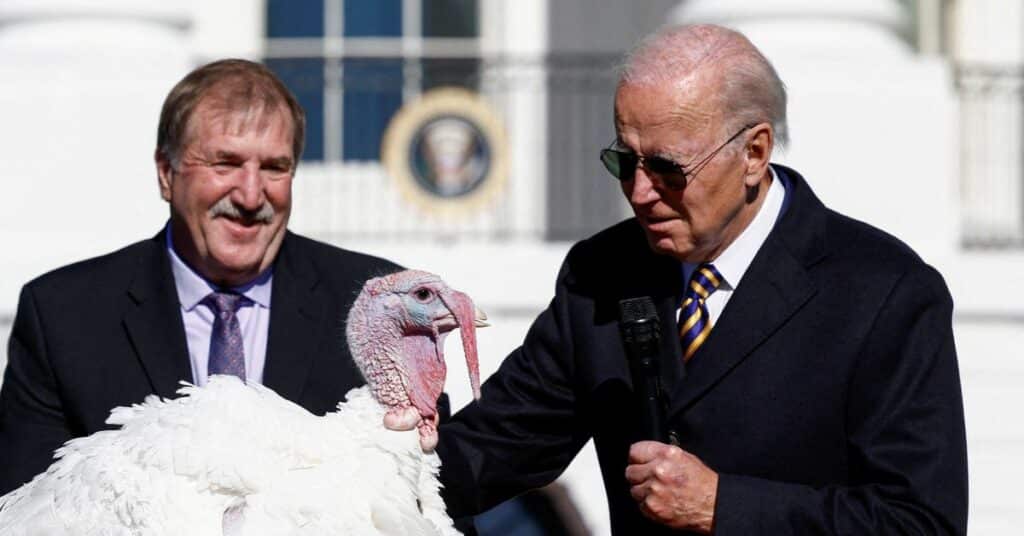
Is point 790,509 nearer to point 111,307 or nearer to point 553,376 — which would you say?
point 553,376

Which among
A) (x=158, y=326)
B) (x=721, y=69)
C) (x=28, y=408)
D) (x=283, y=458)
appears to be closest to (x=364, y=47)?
(x=158, y=326)

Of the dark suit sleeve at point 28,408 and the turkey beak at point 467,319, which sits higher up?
the turkey beak at point 467,319

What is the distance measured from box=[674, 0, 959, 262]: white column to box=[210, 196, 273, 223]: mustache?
18.6ft

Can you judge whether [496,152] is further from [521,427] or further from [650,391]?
[650,391]

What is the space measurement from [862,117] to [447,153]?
99.4 inches

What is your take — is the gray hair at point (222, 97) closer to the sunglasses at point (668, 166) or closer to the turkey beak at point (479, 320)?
the turkey beak at point (479, 320)

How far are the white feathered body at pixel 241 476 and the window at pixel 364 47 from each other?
7765 mm

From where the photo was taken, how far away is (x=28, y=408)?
516cm

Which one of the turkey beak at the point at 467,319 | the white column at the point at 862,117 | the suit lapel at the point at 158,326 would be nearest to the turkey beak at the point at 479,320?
A: the turkey beak at the point at 467,319

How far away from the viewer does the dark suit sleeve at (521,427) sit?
4895 millimetres

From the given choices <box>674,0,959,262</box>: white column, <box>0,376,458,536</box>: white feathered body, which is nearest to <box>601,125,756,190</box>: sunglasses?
<box>0,376,458,536</box>: white feathered body

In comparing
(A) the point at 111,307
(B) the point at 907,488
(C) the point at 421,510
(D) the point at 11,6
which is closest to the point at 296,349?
(A) the point at 111,307

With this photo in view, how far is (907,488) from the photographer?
4223 millimetres

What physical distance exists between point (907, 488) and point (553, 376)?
1058mm
